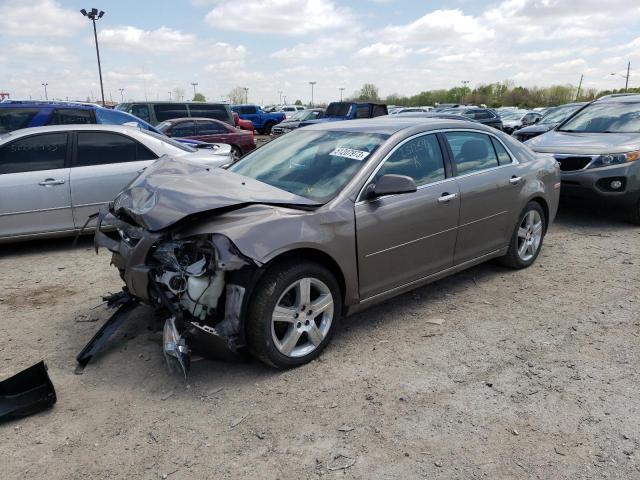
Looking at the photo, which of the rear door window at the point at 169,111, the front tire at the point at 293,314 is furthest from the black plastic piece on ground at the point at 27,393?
the rear door window at the point at 169,111

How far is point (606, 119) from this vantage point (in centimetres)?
810

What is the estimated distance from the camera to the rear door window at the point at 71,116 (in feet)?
27.9

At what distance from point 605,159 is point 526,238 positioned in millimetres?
2778

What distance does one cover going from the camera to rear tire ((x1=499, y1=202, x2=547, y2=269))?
5098mm

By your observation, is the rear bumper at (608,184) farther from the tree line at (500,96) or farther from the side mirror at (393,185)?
the tree line at (500,96)

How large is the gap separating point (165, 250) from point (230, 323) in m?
0.66

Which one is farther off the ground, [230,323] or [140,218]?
[140,218]

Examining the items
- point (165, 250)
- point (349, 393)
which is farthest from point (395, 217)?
point (165, 250)

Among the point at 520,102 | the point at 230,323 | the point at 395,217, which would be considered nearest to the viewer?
the point at 230,323

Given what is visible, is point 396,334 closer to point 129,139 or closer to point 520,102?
point 129,139

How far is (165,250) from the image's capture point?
10.9ft

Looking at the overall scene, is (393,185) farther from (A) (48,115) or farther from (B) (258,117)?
(B) (258,117)

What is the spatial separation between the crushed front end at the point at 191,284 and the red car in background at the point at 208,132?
10097 mm

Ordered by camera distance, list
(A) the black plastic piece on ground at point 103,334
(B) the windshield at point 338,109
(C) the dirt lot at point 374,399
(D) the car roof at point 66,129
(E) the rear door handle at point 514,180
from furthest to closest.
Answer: (B) the windshield at point 338,109 < (D) the car roof at point 66,129 < (E) the rear door handle at point 514,180 < (A) the black plastic piece on ground at point 103,334 < (C) the dirt lot at point 374,399
